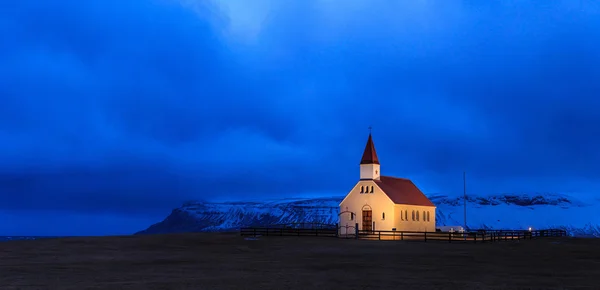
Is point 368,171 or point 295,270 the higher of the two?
point 368,171

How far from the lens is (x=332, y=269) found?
33.3 m

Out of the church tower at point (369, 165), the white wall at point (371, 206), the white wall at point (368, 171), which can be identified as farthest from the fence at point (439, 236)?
the church tower at point (369, 165)

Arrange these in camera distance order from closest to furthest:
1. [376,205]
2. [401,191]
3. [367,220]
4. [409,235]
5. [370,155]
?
[409,235] → [376,205] → [367,220] → [370,155] → [401,191]

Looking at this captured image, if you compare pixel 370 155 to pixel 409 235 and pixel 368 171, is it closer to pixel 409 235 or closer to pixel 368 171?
pixel 368 171

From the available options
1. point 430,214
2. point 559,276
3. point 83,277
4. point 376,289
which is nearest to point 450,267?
point 559,276

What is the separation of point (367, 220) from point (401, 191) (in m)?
6.73

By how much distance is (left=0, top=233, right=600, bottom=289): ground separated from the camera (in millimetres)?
26328

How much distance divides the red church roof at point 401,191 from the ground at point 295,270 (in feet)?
88.2

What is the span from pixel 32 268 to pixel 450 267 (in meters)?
21.7

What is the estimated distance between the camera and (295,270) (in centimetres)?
3266

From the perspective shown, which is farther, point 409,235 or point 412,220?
point 412,220

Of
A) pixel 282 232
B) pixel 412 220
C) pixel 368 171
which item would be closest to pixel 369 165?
pixel 368 171

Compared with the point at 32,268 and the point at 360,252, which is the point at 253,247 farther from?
the point at 32,268

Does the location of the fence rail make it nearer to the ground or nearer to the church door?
the church door
